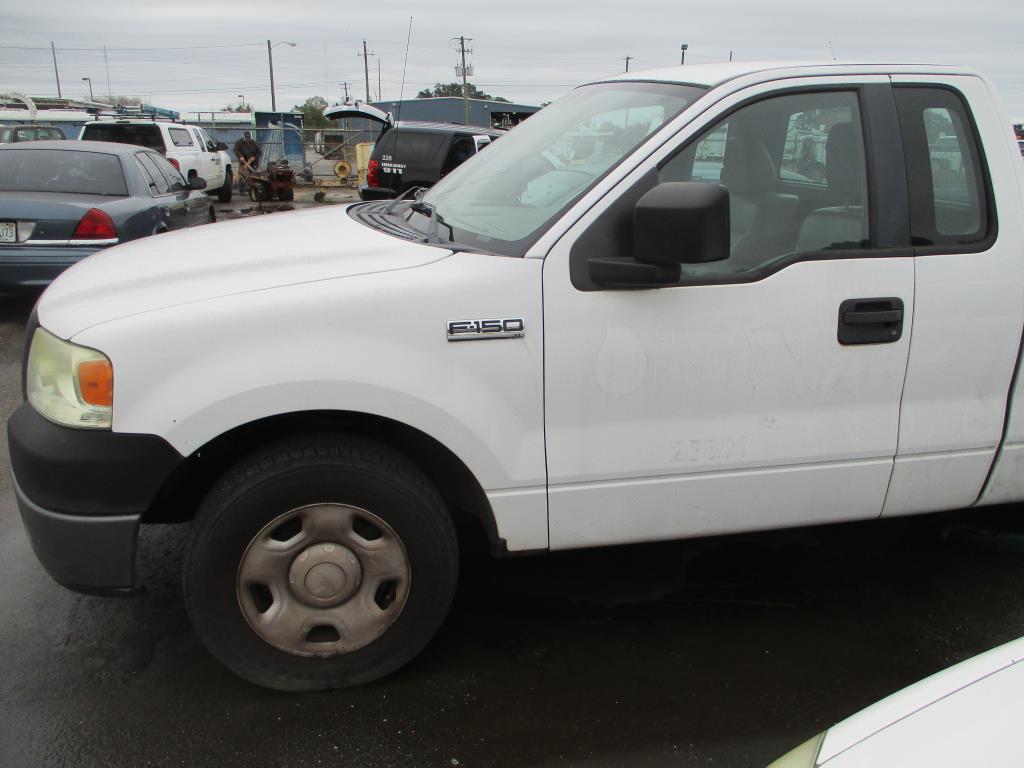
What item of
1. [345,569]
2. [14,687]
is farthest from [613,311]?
[14,687]

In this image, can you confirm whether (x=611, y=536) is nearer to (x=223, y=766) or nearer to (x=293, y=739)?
(x=293, y=739)

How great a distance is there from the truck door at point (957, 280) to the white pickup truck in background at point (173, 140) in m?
15.0

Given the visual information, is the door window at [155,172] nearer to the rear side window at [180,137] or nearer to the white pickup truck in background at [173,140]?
the white pickup truck in background at [173,140]

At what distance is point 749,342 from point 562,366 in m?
0.61

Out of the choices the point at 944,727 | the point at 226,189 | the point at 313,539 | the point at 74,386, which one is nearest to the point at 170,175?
the point at 74,386

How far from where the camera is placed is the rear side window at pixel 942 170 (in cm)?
290

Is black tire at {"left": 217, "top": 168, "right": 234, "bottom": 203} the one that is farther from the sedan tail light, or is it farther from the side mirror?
the side mirror

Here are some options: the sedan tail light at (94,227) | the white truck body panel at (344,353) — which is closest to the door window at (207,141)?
the sedan tail light at (94,227)

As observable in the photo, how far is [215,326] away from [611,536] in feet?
4.56

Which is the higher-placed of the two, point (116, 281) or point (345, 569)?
point (116, 281)

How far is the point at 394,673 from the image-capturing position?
2.92m

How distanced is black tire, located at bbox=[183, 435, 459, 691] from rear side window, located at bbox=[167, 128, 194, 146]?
1742 centimetres

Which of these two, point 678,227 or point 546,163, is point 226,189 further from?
point 678,227

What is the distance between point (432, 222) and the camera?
3191 mm
